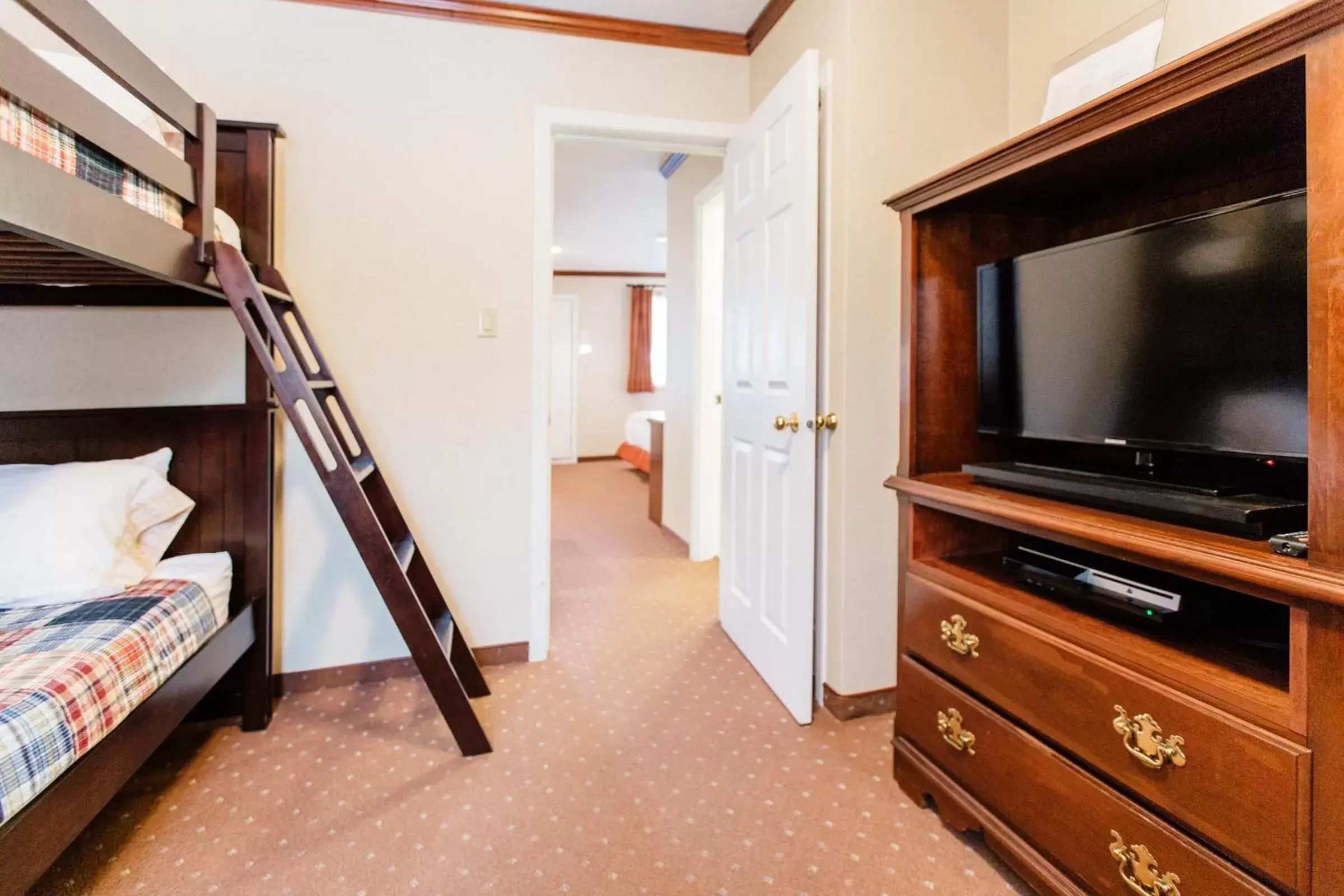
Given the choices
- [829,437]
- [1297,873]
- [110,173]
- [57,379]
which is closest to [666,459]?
[829,437]

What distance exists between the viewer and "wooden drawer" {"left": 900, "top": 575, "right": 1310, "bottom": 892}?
84 cm

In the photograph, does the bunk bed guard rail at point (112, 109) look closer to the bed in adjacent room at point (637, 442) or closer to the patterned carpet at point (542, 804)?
the patterned carpet at point (542, 804)

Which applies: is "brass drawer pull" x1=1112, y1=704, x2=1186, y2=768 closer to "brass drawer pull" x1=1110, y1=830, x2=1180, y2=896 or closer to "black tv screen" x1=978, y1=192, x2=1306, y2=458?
"brass drawer pull" x1=1110, y1=830, x2=1180, y2=896

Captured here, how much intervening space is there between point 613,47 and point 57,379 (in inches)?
83.4

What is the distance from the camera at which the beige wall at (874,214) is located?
1.88 meters

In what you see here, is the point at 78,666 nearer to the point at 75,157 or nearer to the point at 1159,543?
the point at 75,157

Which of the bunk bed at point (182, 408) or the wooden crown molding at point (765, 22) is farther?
the wooden crown molding at point (765, 22)

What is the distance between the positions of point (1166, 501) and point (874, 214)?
46.8 inches

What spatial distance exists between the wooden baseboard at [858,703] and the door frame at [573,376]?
21.2 ft

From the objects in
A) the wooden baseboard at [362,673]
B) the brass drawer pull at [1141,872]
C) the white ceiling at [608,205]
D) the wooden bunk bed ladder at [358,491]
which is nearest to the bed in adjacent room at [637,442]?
the white ceiling at [608,205]

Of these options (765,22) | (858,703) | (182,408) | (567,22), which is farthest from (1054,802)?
(567,22)

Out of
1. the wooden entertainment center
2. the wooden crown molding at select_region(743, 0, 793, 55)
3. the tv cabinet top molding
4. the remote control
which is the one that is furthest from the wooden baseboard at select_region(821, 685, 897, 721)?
the wooden crown molding at select_region(743, 0, 793, 55)

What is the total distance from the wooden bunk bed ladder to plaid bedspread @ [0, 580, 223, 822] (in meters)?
0.43

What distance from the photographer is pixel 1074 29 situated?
1754mm
